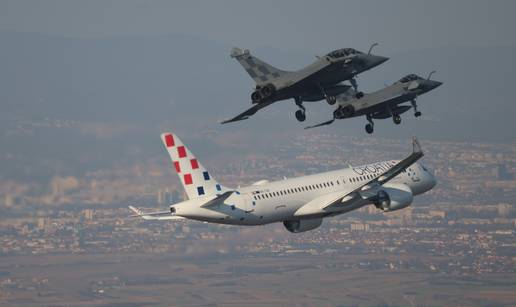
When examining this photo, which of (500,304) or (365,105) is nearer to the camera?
(365,105)

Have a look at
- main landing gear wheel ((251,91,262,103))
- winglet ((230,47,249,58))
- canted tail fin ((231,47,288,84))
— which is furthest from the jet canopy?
winglet ((230,47,249,58))

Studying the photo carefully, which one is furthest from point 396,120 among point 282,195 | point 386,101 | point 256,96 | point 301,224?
point 301,224

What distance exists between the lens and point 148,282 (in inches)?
7781

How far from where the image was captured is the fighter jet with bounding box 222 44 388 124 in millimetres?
93000

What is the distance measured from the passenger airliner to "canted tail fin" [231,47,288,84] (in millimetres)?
10347

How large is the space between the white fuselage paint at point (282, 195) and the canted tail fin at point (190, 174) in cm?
107

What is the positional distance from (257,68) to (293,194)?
1776 centimetres

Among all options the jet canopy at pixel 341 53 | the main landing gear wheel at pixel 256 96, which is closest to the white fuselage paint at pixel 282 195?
the main landing gear wheel at pixel 256 96

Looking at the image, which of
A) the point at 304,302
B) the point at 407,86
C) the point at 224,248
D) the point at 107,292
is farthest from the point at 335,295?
the point at 407,86

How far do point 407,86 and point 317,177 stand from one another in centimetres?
1614

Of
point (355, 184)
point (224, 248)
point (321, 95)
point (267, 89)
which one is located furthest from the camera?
point (224, 248)

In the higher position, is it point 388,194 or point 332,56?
point 332,56

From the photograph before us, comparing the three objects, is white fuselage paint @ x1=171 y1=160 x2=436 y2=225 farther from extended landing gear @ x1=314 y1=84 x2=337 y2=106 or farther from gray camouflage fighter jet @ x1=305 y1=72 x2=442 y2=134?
extended landing gear @ x1=314 y1=84 x2=337 y2=106

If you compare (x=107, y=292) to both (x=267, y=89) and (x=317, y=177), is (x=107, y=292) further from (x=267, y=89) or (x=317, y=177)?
(x=267, y=89)
